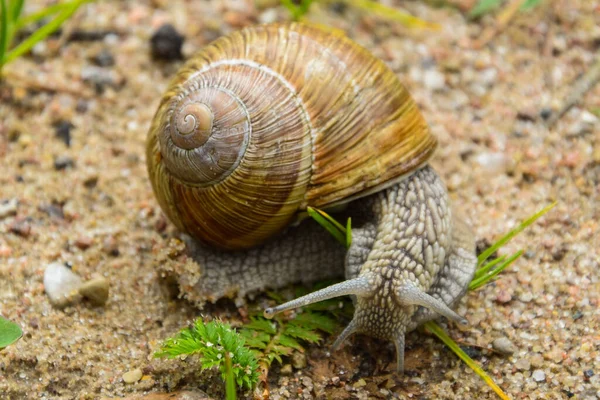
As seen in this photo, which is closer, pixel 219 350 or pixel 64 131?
pixel 219 350

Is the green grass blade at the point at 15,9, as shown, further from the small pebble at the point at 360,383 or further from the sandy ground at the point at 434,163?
the small pebble at the point at 360,383

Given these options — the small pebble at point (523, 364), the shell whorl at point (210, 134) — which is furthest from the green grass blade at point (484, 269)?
the shell whorl at point (210, 134)

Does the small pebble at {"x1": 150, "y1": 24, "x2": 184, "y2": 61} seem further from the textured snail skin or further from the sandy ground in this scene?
the textured snail skin

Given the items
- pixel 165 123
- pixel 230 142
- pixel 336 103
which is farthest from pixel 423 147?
pixel 165 123

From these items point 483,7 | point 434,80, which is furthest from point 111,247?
point 483,7

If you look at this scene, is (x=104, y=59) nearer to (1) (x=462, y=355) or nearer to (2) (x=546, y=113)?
(2) (x=546, y=113)
